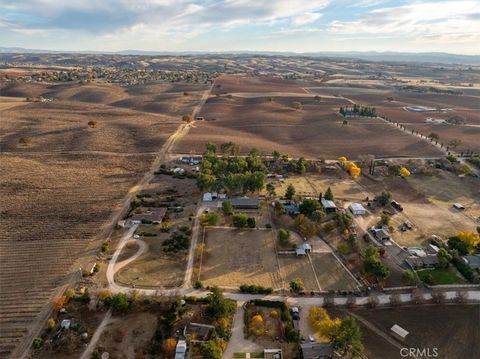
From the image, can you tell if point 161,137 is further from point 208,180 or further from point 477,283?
point 477,283

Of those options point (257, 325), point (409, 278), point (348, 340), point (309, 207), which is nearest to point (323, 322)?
point (348, 340)

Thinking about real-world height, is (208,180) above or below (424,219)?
above

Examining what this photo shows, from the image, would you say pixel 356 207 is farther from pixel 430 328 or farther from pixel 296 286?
pixel 430 328

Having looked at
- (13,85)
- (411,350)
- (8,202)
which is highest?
(13,85)

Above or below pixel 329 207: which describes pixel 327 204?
above

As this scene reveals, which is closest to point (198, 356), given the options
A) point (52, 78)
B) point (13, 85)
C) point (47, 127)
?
point (47, 127)

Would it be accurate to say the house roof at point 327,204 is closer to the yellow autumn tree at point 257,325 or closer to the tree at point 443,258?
the tree at point 443,258
